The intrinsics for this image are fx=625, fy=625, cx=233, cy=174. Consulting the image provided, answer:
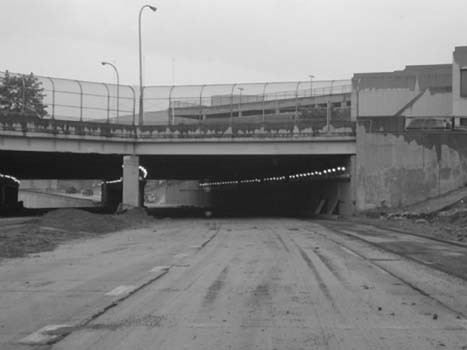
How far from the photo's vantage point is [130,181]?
149 feet

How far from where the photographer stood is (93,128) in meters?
43.1

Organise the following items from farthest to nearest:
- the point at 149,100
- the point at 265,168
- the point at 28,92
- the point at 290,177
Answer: the point at 290,177 → the point at 265,168 → the point at 149,100 → the point at 28,92

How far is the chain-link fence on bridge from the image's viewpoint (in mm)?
45531

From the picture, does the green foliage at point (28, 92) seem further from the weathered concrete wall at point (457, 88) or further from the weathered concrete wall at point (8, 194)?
the weathered concrete wall at point (457, 88)

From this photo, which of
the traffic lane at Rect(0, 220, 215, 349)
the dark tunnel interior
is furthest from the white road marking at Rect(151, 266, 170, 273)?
the dark tunnel interior

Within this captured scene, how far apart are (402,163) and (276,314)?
35.2 m

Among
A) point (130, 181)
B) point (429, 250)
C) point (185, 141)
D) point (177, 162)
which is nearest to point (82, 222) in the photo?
point (130, 181)

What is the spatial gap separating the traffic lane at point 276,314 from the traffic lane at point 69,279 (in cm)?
64

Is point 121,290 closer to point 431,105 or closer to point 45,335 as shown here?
point 45,335

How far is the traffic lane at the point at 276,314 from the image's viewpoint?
7305 mm

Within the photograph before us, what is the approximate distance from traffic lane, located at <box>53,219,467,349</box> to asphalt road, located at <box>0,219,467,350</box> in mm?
15

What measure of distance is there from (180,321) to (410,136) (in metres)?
36.5

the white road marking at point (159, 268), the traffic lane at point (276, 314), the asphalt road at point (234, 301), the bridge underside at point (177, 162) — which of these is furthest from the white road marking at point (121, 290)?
the bridge underside at point (177, 162)

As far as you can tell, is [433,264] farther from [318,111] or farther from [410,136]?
[318,111]
